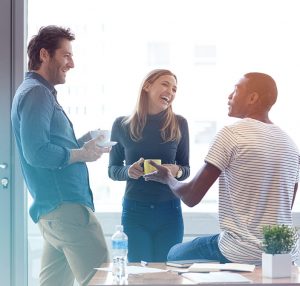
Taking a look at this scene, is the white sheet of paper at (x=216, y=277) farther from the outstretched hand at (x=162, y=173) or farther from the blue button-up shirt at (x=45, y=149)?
the blue button-up shirt at (x=45, y=149)

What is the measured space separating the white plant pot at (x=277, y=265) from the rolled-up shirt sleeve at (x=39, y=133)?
4.00 ft

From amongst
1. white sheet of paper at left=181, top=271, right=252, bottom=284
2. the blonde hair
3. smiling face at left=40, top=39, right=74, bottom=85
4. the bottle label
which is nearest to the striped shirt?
white sheet of paper at left=181, top=271, right=252, bottom=284

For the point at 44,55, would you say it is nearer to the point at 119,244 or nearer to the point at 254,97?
the point at 254,97

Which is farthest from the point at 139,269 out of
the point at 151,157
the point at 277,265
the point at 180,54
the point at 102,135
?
the point at 180,54

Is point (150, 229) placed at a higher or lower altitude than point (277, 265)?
lower

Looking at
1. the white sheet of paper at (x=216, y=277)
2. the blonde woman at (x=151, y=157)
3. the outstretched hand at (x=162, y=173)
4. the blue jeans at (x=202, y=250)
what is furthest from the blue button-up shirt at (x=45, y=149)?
the white sheet of paper at (x=216, y=277)

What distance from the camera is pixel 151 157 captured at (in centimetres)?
397

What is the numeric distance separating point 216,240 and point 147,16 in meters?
2.02

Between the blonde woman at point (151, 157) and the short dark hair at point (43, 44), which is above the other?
the short dark hair at point (43, 44)

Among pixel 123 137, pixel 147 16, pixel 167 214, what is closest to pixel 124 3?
pixel 147 16

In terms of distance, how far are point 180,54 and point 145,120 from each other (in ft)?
2.68

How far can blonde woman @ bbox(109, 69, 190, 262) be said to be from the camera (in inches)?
152

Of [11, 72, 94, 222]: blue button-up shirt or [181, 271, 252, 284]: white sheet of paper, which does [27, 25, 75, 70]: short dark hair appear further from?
[181, 271, 252, 284]: white sheet of paper

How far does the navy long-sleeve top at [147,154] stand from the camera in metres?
3.91
